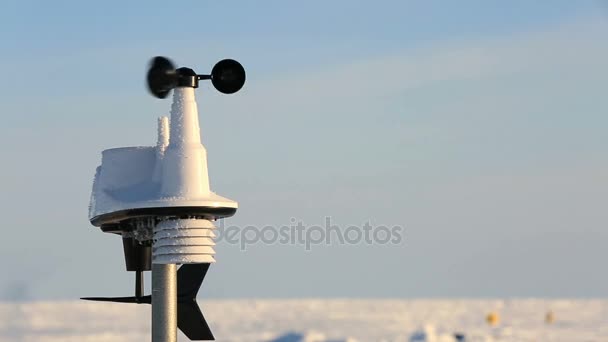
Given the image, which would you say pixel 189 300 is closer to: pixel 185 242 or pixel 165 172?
pixel 185 242

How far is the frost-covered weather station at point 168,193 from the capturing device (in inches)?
657

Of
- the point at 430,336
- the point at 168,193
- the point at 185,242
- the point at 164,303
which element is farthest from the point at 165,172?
the point at 430,336

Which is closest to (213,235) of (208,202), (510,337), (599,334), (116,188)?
(208,202)

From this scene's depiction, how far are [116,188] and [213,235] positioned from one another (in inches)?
63.2

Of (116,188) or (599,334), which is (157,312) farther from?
(599,334)

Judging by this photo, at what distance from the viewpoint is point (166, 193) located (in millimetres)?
16906

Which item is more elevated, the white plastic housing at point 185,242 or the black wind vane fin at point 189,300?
the white plastic housing at point 185,242

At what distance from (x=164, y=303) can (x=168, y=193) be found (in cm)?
157

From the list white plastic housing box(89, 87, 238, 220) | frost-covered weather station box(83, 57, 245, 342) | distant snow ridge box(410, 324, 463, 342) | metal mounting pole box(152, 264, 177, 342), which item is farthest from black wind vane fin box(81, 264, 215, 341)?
distant snow ridge box(410, 324, 463, 342)

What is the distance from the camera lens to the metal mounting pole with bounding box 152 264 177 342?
56.7 feet

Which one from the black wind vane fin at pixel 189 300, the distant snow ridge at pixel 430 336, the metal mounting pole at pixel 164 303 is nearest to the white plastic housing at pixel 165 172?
the metal mounting pole at pixel 164 303

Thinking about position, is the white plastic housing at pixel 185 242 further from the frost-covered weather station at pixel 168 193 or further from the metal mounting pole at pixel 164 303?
the metal mounting pole at pixel 164 303

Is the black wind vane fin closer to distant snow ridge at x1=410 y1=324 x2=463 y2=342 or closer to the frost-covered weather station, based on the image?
the frost-covered weather station

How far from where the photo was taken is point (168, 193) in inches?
665
